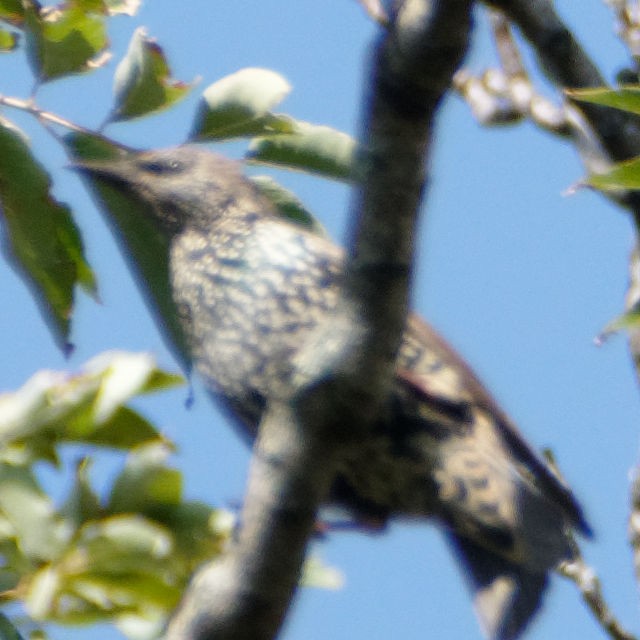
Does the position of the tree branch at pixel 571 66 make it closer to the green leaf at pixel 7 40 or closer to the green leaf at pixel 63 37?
the green leaf at pixel 63 37

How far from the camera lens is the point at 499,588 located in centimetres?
381

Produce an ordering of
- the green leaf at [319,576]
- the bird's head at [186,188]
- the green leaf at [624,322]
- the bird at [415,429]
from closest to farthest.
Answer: the green leaf at [624,322] < the green leaf at [319,576] < the bird at [415,429] < the bird's head at [186,188]

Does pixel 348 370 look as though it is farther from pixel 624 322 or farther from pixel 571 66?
pixel 571 66

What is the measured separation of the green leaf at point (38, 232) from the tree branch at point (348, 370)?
52 cm

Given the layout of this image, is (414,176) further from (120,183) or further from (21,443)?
(120,183)

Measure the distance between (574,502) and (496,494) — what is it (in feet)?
0.74

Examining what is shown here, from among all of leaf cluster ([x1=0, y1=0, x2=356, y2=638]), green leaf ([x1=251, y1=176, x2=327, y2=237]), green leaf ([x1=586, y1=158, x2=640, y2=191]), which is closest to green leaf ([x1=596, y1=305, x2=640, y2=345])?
green leaf ([x1=586, y1=158, x2=640, y2=191])

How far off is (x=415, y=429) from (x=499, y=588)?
0.52 m

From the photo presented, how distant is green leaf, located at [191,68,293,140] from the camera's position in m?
2.77

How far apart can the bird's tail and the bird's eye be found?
1.44 m

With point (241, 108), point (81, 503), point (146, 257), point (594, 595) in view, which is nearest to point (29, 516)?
point (81, 503)

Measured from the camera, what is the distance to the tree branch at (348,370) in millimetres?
2115

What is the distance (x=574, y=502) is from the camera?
3.68 meters

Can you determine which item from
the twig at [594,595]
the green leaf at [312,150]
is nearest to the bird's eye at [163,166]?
the green leaf at [312,150]
